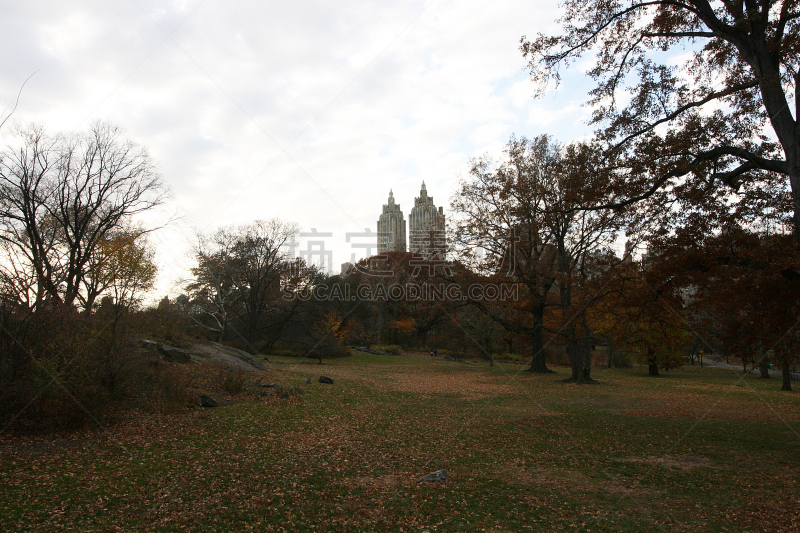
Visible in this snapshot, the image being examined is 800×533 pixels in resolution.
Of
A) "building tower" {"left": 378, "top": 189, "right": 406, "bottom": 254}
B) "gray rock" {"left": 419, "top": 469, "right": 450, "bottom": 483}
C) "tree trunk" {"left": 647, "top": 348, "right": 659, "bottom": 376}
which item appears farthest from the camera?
"building tower" {"left": 378, "top": 189, "right": 406, "bottom": 254}

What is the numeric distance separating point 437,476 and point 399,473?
2.06 feet

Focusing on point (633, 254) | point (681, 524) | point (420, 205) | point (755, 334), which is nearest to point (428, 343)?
point (633, 254)

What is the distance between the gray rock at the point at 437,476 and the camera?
20.5 ft

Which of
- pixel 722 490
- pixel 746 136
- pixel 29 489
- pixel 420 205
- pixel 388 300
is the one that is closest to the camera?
pixel 29 489

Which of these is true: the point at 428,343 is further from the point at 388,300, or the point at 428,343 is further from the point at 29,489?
the point at 29,489

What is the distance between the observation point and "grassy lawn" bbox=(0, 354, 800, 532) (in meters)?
4.88

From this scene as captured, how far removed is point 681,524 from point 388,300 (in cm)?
4574

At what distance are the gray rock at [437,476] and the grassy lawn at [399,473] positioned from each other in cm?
14

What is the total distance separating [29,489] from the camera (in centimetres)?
527

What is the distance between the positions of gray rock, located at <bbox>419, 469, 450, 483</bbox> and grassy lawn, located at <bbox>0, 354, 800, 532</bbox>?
0.14m

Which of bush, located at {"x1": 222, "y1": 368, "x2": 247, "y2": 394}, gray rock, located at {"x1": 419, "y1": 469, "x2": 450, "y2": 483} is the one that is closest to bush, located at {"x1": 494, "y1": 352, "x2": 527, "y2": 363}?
bush, located at {"x1": 222, "y1": 368, "x2": 247, "y2": 394}

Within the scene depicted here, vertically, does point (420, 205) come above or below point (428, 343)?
above

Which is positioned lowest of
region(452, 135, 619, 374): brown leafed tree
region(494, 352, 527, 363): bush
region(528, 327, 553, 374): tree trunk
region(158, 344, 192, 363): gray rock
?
region(494, 352, 527, 363): bush

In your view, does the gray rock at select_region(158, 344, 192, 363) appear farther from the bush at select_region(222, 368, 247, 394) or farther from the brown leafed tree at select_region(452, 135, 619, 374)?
the brown leafed tree at select_region(452, 135, 619, 374)
